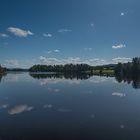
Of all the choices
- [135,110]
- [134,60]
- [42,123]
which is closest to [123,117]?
[135,110]

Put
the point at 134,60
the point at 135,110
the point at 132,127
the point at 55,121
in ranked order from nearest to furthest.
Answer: the point at 132,127 → the point at 55,121 → the point at 135,110 → the point at 134,60

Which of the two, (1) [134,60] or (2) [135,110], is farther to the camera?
(1) [134,60]

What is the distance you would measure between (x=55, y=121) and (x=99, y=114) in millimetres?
5105

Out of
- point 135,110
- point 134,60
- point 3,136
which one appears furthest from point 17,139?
point 134,60

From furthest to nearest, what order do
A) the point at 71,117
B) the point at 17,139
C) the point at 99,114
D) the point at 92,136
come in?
the point at 99,114
the point at 71,117
the point at 92,136
the point at 17,139

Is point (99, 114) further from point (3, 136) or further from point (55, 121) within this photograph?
point (3, 136)

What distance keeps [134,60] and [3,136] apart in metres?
102

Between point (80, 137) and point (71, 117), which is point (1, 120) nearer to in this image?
point (71, 117)

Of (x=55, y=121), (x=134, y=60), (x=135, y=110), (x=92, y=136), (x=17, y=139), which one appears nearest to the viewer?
(x=17, y=139)

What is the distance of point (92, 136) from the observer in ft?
45.8

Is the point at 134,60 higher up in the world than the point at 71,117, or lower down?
higher up

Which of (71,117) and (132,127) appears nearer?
(132,127)

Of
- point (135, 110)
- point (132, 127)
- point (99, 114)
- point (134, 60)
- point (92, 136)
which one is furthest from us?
point (134, 60)

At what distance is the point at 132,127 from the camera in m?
16.1
